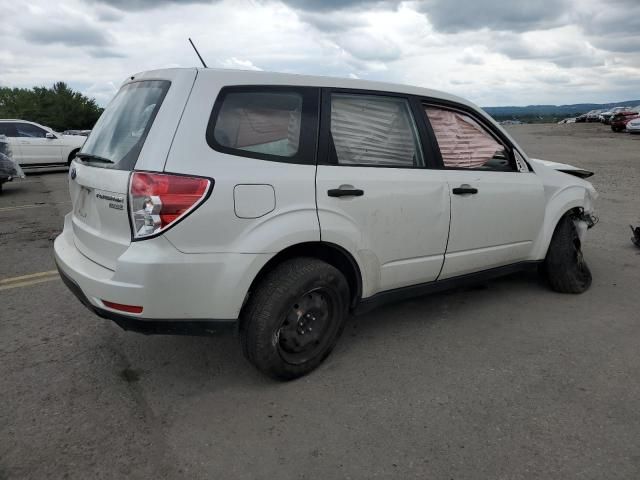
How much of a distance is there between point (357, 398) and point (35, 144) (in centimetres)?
1561

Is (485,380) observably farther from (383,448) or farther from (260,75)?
(260,75)

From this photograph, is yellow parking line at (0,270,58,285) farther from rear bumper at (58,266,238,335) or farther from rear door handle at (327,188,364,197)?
rear door handle at (327,188,364,197)

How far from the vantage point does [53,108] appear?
291ft

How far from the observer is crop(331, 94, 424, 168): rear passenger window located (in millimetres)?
3232

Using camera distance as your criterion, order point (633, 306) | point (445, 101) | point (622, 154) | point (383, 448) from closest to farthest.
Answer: point (383, 448) → point (445, 101) → point (633, 306) → point (622, 154)

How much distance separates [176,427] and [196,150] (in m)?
1.39

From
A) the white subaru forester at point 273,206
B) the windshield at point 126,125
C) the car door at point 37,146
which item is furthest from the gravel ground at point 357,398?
the car door at point 37,146

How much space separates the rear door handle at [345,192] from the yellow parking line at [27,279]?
3.36 m

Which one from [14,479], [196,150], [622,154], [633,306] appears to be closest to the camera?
[14,479]

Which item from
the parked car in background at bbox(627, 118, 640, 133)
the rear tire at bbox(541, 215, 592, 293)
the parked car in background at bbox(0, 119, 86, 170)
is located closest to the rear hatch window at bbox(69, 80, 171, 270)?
the rear tire at bbox(541, 215, 592, 293)

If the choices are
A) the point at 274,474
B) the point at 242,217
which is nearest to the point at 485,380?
the point at 274,474

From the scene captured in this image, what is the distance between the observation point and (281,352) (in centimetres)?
306

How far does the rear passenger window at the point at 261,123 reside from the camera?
2.83m

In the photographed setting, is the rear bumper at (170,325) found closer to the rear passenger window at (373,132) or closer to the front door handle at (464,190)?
the rear passenger window at (373,132)
